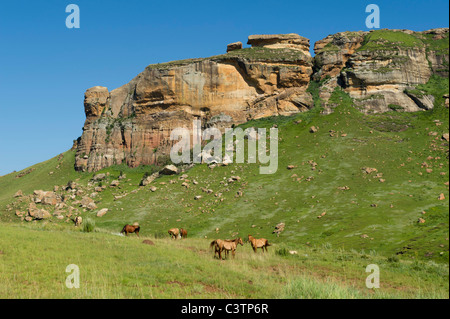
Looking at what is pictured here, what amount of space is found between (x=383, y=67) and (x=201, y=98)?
3617 centimetres

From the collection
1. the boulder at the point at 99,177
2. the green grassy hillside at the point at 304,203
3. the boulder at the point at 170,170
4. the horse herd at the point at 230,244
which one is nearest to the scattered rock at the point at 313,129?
the green grassy hillside at the point at 304,203

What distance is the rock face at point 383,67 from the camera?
2633 inches

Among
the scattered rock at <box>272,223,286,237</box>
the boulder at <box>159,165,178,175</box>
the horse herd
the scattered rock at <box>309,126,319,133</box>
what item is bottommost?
the horse herd

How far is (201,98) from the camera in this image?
2995 inches

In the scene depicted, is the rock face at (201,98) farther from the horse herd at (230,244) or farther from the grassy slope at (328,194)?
the horse herd at (230,244)

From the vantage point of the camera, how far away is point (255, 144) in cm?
6322

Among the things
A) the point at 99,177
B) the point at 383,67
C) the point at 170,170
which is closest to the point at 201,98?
the point at 170,170

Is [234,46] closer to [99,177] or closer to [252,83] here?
[252,83]

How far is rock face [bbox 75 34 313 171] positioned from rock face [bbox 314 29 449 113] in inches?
218

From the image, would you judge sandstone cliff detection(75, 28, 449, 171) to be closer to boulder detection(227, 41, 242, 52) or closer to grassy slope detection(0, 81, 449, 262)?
boulder detection(227, 41, 242, 52)

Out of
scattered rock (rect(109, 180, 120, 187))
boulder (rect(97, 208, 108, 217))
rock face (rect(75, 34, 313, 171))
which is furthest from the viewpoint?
rock face (rect(75, 34, 313, 171))

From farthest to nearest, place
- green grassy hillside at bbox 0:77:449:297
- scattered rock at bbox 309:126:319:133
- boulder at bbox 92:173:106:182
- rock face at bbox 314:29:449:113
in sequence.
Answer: boulder at bbox 92:173:106:182
rock face at bbox 314:29:449:113
scattered rock at bbox 309:126:319:133
green grassy hillside at bbox 0:77:449:297

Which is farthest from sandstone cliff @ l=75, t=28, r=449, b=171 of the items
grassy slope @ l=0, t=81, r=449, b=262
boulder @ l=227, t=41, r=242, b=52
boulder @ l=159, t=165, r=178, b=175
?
boulder @ l=159, t=165, r=178, b=175

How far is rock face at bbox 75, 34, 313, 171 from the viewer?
74625 millimetres
